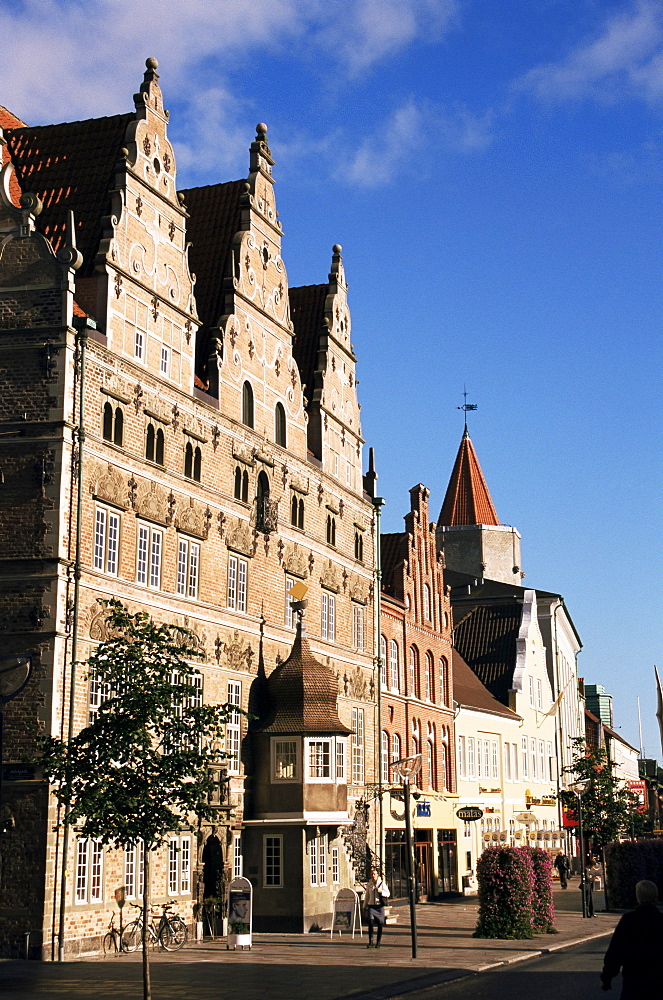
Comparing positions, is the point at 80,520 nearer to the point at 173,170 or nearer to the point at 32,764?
the point at 32,764

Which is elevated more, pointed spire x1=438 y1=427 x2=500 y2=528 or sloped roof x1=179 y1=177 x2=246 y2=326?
pointed spire x1=438 y1=427 x2=500 y2=528

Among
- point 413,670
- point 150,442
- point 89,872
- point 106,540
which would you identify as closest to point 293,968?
point 89,872

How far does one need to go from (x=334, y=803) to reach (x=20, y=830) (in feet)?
39.4

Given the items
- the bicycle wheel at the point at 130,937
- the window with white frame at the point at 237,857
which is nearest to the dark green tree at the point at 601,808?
the window with white frame at the point at 237,857

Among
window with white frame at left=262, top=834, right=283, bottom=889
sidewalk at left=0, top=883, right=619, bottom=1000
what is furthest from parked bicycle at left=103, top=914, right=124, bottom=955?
window with white frame at left=262, top=834, right=283, bottom=889

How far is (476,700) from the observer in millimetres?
63406

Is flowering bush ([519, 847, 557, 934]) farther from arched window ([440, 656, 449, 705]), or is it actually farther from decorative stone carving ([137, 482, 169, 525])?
arched window ([440, 656, 449, 705])

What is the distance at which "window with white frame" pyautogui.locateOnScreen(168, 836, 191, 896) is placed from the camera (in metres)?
31.8

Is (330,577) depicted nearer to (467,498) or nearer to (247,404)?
(247,404)

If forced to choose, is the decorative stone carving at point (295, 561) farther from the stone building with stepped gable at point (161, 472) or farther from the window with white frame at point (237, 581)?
the window with white frame at point (237, 581)

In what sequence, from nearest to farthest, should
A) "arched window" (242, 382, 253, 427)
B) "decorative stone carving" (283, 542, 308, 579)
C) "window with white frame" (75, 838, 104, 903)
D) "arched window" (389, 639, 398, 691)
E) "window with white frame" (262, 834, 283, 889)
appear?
"window with white frame" (75, 838, 104, 903)
"window with white frame" (262, 834, 283, 889)
"arched window" (242, 382, 253, 427)
"decorative stone carving" (283, 542, 308, 579)
"arched window" (389, 639, 398, 691)

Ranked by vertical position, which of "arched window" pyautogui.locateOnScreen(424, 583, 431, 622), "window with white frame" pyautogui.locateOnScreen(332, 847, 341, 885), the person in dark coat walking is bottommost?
"window with white frame" pyautogui.locateOnScreen(332, 847, 341, 885)

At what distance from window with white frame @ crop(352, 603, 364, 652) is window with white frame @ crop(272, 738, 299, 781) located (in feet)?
30.2

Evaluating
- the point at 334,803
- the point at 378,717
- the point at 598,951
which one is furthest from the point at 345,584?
the point at 598,951
